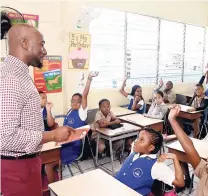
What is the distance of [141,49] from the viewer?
474 cm

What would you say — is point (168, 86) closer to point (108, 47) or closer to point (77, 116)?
point (108, 47)

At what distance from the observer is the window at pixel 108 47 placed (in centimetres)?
401

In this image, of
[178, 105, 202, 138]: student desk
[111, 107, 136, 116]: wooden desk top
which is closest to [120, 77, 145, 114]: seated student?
[111, 107, 136, 116]: wooden desk top

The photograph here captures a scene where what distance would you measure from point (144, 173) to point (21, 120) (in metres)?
0.93

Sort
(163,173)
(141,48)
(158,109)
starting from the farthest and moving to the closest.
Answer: (141,48), (158,109), (163,173)

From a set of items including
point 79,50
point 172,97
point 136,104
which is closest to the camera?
point 79,50

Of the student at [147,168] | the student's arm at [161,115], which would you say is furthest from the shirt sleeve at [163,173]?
the student's arm at [161,115]

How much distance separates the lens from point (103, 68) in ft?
13.8

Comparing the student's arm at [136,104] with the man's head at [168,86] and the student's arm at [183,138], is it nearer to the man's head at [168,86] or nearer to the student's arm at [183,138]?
the man's head at [168,86]

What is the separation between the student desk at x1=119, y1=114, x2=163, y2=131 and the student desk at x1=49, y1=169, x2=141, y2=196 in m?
1.86

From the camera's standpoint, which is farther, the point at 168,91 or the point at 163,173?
the point at 168,91

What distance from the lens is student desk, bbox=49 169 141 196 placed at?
1.33 meters

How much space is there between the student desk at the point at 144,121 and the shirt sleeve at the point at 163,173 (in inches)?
65.4

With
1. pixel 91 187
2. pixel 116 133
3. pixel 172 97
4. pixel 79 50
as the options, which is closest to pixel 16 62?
pixel 91 187
